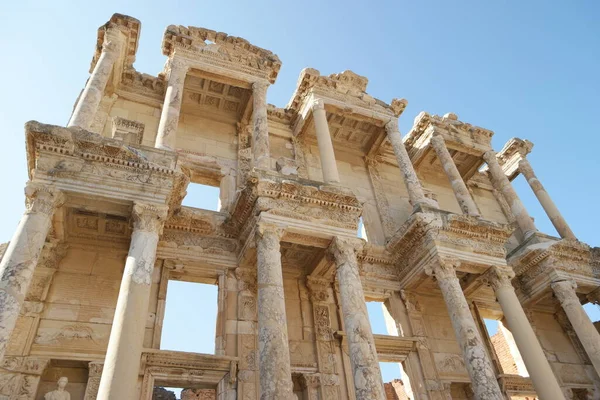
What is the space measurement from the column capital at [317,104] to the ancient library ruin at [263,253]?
0.43 ft

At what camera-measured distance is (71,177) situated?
32.1 ft

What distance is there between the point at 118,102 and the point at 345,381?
11.2 metres

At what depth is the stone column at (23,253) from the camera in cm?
777

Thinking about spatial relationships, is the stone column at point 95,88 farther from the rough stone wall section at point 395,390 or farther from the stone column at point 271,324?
the rough stone wall section at point 395,390

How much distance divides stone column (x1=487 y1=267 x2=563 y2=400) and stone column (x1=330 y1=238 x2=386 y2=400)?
4.60 metres

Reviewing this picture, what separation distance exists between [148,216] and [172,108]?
421cm

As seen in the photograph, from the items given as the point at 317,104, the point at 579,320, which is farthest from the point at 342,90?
the point at 579,320

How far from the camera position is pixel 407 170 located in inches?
606

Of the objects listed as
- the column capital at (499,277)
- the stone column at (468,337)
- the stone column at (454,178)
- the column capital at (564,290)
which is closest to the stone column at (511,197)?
the stone column at (454,178)

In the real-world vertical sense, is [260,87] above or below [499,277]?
above

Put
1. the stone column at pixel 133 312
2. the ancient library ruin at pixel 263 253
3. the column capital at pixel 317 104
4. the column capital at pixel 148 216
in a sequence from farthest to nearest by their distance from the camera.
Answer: the column capital at pixel 317 104, the column capital at pixel 148 216, the ancient library ruin at pixel 263 253, the stone column at pixel 133 312

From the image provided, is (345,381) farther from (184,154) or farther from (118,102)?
(118,102)

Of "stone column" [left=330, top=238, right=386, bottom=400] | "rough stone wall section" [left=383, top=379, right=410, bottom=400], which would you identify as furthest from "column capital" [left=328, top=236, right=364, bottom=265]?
"rough stone wall section" [left=383, top=379, right=410, bottom=400]

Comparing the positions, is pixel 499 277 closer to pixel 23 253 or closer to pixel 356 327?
pixel 356 327
